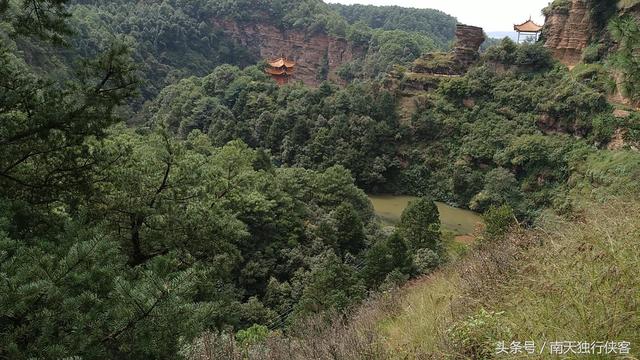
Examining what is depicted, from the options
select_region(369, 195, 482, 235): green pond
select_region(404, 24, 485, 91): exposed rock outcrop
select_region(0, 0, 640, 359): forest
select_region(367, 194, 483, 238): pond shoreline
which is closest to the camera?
select_region(0, 0, 640, 359): forest

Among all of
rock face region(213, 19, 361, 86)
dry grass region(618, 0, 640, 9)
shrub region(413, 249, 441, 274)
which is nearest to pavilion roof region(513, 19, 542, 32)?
dry grass region(618, 0, 640, 9)

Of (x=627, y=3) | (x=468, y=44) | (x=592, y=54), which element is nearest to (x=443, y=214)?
(x=592, y=54)

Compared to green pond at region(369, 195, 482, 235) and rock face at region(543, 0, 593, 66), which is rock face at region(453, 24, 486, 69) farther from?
green pond at region(369, 195, 482, 235)

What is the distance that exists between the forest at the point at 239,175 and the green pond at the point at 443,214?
24.9 inches

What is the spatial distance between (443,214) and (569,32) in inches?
487

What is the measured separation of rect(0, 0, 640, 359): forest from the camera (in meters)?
2.85

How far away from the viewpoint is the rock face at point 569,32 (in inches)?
→ 1018

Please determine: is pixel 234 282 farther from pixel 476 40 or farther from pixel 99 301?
pixel 476 40

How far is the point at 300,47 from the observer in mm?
57562

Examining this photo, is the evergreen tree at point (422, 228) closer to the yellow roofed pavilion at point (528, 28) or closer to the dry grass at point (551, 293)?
the dry grass at point (551, 293)

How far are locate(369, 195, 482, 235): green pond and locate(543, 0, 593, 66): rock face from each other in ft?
34.3

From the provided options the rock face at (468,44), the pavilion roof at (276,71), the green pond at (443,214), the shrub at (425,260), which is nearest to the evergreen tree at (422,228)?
the shrub at (425,260)

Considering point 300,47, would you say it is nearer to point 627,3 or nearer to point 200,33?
point 200,33

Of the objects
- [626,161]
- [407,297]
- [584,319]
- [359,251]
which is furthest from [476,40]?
[584,319]
